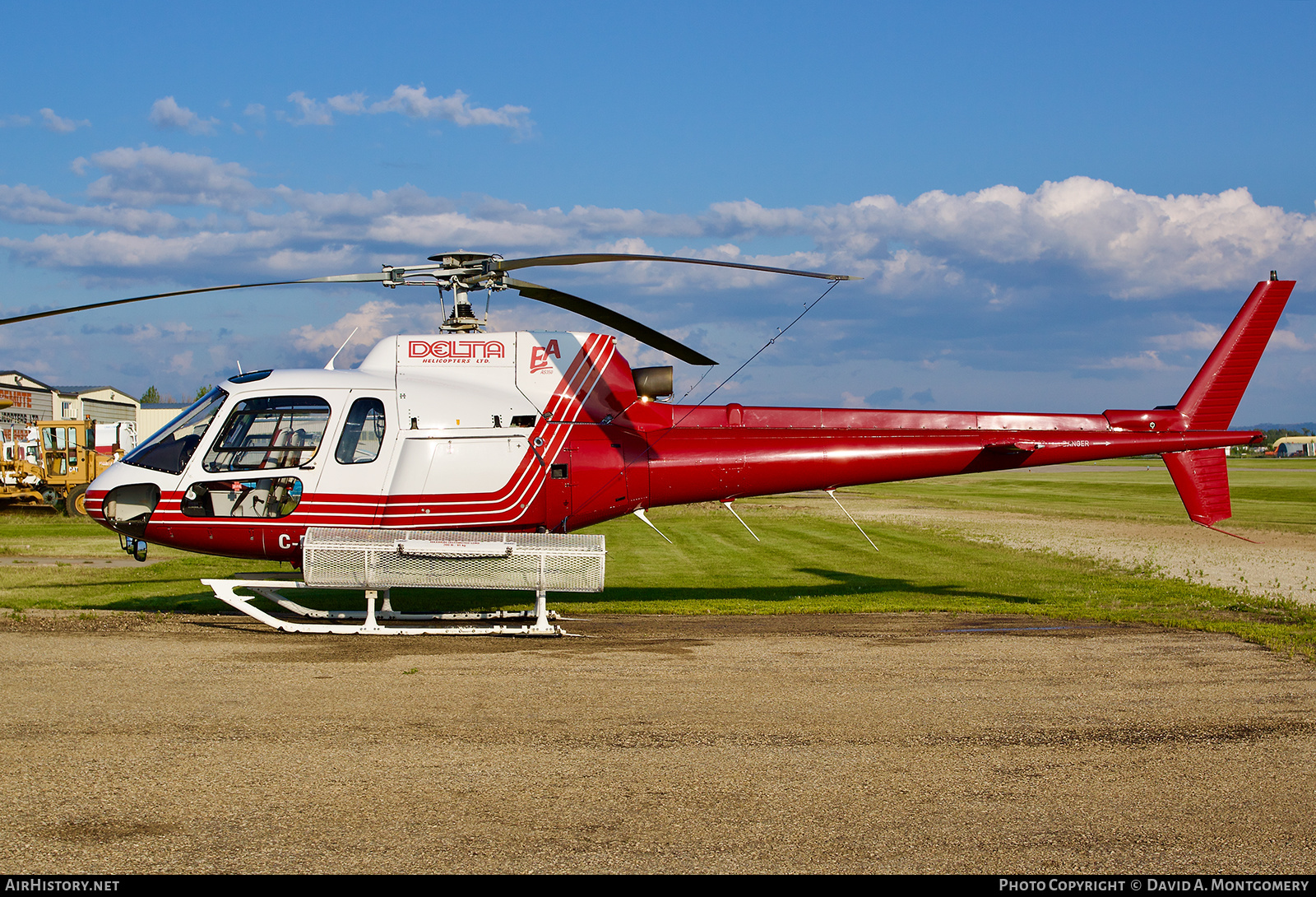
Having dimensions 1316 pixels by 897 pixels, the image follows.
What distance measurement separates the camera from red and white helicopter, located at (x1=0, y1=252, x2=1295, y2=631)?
11.9m

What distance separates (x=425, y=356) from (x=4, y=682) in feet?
19.4

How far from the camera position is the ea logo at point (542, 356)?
41.4 feet

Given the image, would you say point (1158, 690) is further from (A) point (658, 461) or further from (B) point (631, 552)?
(B) point (631, 552)

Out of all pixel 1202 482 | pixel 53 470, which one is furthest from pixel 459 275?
Result: pixel 53 470

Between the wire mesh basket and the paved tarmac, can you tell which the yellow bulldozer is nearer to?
the paved tarmac

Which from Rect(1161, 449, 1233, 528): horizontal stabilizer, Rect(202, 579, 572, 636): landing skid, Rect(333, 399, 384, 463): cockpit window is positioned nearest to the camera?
Rect(202, 579, 572, 636): landing skid

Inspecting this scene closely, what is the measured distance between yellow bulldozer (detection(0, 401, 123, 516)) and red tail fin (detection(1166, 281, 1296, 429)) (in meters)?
33.9

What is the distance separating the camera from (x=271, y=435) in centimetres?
1187

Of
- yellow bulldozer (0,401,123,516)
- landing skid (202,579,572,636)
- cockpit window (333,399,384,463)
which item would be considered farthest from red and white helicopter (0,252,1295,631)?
yellow bulldozer (0,401,123,516)

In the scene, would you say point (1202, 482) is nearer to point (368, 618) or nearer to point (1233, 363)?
point (1233, 363)

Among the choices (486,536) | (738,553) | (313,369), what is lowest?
(738,553)

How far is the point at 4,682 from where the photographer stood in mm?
8617

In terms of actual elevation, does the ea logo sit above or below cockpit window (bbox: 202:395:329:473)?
above
